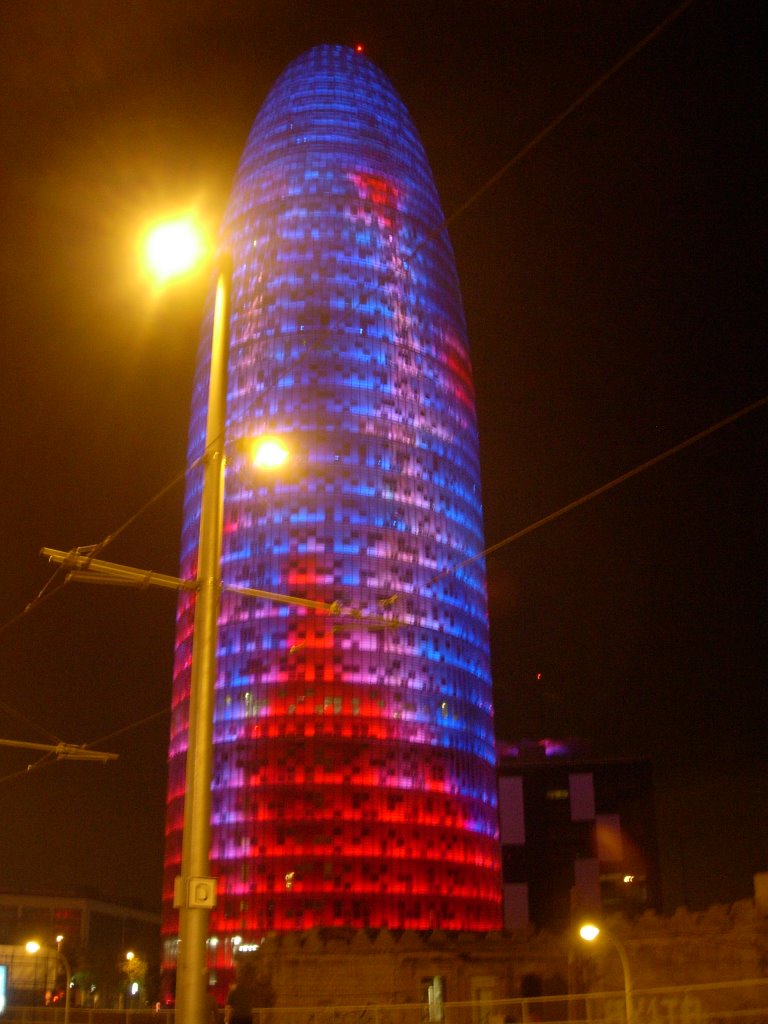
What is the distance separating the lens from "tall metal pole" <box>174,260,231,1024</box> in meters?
13.4

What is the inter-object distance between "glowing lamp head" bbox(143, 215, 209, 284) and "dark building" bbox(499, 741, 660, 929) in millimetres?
108401

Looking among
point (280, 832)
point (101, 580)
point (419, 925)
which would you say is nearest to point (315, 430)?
point (280, 832)

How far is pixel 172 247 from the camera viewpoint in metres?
15.7

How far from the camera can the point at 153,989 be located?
104250mm

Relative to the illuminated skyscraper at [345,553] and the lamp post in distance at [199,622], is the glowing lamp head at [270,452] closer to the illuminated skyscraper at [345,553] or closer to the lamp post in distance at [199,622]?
the lamp post in distance at [199,622]

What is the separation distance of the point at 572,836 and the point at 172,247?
111695mm

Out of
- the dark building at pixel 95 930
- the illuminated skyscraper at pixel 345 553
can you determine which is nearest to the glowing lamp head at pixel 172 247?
the illuminated skyscraper at pixel 345 553

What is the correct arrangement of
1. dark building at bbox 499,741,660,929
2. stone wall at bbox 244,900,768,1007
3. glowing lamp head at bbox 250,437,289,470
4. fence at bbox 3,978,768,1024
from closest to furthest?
glowing lamp head at bbox 250,437,289,470 < fence at bbox 3,978,768,1024 < stone wall at bbox 244,900,768,1007 < dark building at bbox 499,741,660,929

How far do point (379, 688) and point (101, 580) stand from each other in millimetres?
83330

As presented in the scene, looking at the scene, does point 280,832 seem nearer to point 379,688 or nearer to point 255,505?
point 379,688

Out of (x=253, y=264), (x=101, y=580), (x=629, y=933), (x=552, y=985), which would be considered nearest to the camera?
(x=101, y=580)

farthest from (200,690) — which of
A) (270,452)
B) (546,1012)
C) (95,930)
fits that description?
(95,930)

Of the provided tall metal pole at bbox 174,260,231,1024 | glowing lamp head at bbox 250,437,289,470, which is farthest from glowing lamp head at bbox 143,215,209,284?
glowing lamp head at bbox 250,437,289,470

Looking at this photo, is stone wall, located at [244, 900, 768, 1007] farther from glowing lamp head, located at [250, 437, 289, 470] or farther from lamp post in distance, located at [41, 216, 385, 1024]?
lamp post in distance, located at [41, 216, 385, 1024]
